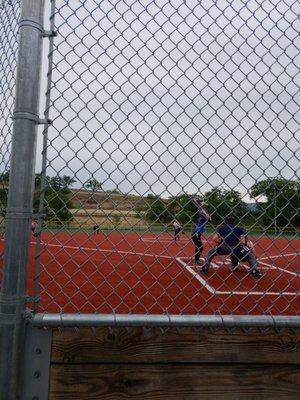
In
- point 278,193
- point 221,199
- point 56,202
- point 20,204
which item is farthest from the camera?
point 221,199

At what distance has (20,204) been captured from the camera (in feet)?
4.68

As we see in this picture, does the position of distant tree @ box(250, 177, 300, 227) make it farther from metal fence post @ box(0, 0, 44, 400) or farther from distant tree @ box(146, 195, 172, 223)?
metal fence post @ box(0, 0, 44, 400)

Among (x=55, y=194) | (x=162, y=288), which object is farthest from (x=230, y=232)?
(x=162, y=288)

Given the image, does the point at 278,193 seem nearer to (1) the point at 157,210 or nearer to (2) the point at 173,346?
(1) the point at 157,210

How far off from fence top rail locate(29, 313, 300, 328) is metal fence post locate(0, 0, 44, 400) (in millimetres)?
107

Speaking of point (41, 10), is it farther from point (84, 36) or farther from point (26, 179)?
point (26, 179)

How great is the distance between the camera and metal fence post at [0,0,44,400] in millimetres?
1401

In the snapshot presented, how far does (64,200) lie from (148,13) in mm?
1028

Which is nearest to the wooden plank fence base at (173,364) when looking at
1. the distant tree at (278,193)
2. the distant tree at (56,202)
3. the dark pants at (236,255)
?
the distant tree at (56,202)

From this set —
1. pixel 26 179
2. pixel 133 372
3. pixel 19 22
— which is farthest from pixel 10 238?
pixel 19 22

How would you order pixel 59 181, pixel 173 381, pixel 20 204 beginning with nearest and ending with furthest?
1. pixel 20 204
2. pixel 173 381
3. pixel 59 181

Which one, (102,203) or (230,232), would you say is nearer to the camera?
(102,203)

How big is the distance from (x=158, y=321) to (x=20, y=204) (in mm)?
746

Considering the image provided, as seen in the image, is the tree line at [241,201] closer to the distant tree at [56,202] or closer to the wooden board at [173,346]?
the distant tree at [56,202]
